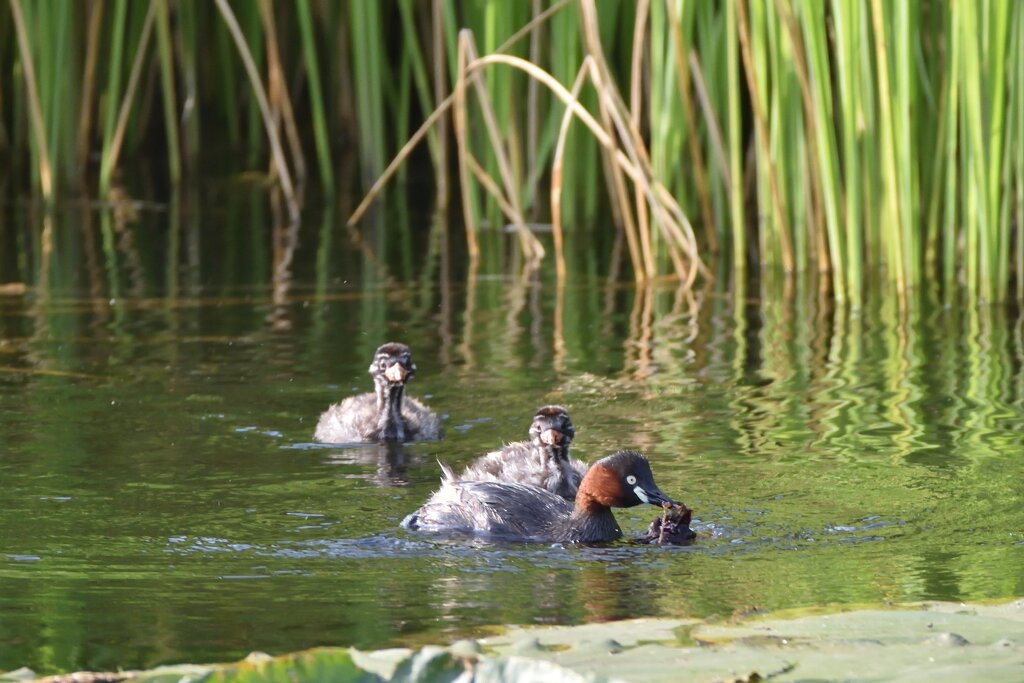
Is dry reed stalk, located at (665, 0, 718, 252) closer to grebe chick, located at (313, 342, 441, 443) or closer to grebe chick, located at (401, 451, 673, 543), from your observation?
grebe chick, located at (313, 342, 441, 443)

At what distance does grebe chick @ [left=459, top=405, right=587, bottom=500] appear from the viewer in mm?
7414

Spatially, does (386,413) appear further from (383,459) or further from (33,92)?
(33,92)

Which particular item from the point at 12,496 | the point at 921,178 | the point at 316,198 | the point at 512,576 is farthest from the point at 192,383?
the point at 316,198

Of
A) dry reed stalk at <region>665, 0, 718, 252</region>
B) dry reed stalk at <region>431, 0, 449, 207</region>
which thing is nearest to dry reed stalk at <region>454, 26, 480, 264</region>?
dry reed stalk at <region>431, 0, 449, 207</region>

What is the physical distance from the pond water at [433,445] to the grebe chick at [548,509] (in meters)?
0.14

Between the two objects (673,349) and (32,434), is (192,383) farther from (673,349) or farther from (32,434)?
(673,349)

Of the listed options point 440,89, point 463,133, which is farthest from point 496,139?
point 440,89

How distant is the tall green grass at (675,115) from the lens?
1060cm

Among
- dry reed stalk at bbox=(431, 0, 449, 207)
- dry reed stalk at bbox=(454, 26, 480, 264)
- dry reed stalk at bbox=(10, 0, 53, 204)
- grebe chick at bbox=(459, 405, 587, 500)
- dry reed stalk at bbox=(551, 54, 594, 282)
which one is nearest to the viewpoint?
grebe chick at bbox=(459, 405, 587, 500)

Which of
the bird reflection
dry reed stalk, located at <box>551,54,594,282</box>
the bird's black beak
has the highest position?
dry reed stalk, located at <box>551,54,594,282</box>

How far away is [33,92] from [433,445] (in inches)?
268

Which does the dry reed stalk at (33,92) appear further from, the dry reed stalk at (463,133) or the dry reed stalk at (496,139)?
the dry reed stalk at (496,139)

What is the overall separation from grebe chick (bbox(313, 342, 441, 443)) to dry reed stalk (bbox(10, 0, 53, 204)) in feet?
20.5

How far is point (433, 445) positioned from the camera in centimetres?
848
